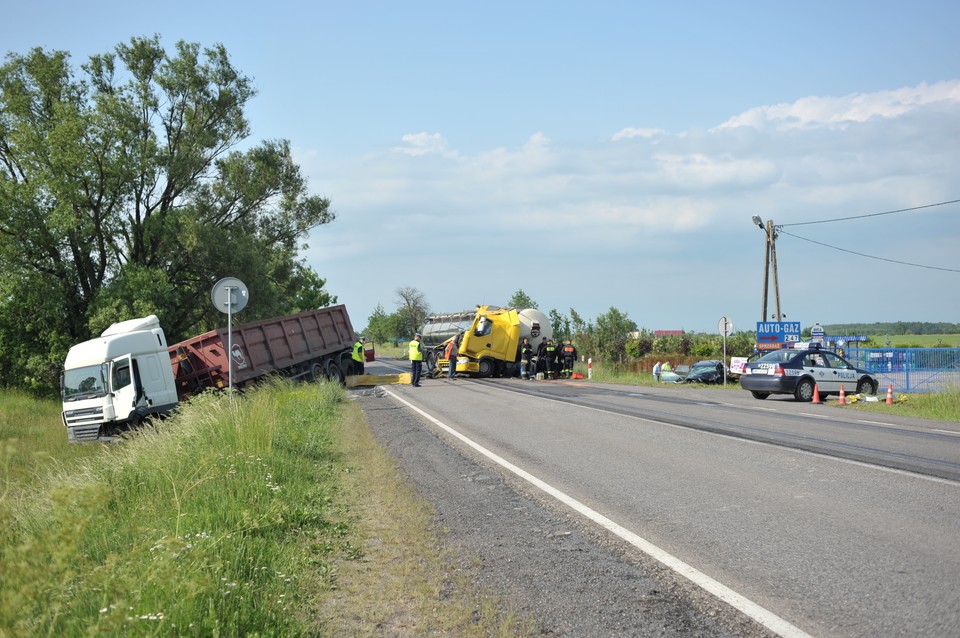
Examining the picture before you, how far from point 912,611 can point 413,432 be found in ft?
33.7

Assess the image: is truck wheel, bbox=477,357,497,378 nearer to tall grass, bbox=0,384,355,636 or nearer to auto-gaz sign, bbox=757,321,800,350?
auto-gaz sign, bbox=757,321,800,350

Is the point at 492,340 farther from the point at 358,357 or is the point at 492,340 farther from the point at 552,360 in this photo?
the point at 358,357

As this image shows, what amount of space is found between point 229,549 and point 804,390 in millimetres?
18940

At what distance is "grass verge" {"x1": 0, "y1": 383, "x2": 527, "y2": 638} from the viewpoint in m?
3.44

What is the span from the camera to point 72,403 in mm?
17750

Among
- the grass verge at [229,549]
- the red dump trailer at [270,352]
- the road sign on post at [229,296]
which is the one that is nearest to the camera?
the grass verge at [229,549]

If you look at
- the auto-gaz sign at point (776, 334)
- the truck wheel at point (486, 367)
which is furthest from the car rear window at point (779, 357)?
the truck wheel at point (486, 367)

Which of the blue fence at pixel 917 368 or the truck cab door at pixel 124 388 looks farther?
the blue fence at pixel 917 368

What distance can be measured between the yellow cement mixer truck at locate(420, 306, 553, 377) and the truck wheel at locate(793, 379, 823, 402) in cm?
1560

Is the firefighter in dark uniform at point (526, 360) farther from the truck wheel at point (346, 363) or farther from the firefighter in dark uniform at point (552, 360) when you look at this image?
the truck wheel at point (346, 363)

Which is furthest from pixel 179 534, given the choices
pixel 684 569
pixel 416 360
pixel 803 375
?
pixel 416 360

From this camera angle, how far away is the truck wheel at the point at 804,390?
20922mm

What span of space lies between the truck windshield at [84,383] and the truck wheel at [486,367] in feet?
61.5

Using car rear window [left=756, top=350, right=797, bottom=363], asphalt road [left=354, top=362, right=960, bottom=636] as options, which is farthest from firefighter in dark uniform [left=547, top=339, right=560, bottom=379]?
asphalt road [left=354, top=362, right=960, bottom=636]
